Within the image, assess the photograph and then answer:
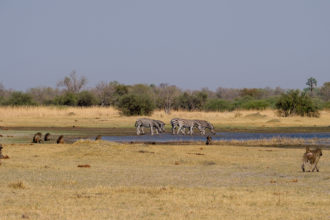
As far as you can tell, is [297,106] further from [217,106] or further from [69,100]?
[69,100]

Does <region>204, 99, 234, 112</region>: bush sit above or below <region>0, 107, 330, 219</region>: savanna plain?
above

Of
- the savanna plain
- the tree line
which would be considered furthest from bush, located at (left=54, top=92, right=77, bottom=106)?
the savanna plain

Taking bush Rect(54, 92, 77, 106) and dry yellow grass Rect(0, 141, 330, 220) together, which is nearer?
dry yellow grass Rect(0, 141, 330, 220)

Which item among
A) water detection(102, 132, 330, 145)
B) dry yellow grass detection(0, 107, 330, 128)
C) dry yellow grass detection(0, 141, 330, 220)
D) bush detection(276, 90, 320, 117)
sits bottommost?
dry yellow grass detection(0, 141, 330, 220)

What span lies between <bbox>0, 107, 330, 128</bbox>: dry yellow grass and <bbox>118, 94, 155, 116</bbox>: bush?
955 millimetres

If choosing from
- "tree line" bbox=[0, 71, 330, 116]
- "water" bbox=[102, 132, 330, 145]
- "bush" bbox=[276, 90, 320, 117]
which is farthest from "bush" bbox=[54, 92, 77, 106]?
"water" bbox=[102, 132, 330, 145]

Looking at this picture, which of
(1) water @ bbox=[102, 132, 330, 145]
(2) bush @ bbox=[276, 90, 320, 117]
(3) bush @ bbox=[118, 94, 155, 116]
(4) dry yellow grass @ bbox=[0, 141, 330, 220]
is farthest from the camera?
(3) bush @ bbox=[118, 94, 155, 116]

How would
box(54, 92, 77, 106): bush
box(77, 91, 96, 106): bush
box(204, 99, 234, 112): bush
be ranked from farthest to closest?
box(77, 91, 96, 106): bush < box(54, 92, 77, 106): bush < box(204, 99, 234, 112): bush

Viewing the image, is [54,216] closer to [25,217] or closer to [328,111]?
[25,217]

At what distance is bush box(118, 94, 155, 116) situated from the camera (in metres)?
57.2

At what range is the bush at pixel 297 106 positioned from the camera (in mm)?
55438

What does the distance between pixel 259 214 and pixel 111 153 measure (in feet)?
41.5

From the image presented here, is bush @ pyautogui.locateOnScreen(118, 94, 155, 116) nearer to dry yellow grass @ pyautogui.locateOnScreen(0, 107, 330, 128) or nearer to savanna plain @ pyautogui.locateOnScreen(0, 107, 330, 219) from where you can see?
dry yellow grass @ pyautogui.locateOnScreen(0, 107, 330, 128)

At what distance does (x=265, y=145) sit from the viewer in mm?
30547
